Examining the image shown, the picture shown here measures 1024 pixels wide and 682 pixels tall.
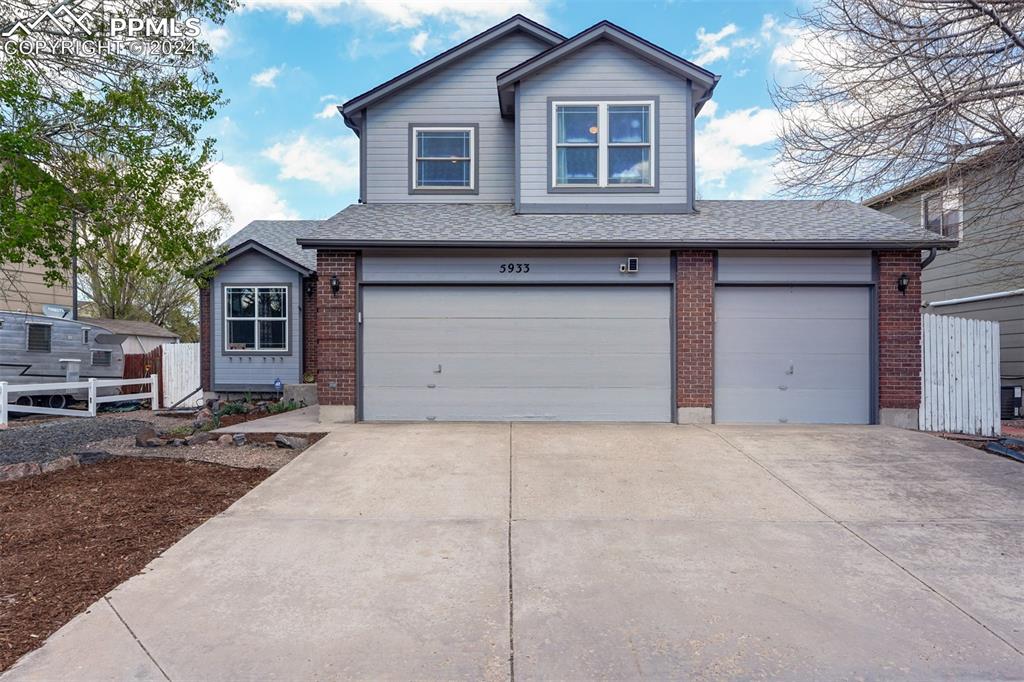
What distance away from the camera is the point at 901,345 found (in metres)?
8.61

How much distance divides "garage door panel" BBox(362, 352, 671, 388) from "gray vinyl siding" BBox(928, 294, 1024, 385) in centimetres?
927

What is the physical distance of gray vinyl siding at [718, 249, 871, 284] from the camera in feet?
28.6

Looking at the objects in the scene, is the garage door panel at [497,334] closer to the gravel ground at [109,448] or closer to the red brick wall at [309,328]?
the gravel ground at [109,448]

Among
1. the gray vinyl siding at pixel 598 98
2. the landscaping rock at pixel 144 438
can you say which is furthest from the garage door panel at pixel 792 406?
the landscaping rock at pixel 144 438

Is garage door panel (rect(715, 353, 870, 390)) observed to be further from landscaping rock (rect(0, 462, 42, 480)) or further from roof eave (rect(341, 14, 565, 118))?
landscaping rock (rect(0, 462, 42, 480))

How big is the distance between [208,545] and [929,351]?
419 inches

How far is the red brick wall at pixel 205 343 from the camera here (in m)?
13.0

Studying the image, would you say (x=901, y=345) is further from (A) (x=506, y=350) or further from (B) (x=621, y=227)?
(A) (x=506, y=350)

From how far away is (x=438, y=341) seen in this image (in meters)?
9.00

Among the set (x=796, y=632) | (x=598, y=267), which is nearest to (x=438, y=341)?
(x=598, y=267)

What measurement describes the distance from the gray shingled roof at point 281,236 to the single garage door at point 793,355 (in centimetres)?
978

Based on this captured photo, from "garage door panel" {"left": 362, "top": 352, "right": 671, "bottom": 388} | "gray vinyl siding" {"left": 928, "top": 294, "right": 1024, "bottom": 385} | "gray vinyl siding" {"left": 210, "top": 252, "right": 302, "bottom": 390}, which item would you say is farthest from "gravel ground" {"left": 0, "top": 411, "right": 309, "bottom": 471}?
"gray vinyl siding" {"left": 928, "top": 294, "right": 1024, "bottom": 385}

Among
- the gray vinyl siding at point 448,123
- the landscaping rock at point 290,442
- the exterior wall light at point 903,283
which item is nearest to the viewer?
the landscaping rock at point 290,442

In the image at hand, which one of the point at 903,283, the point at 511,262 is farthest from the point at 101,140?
the point at 903,283
